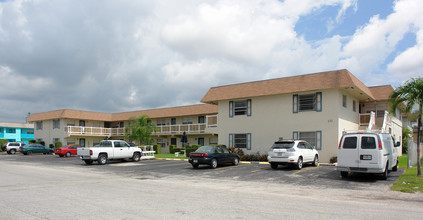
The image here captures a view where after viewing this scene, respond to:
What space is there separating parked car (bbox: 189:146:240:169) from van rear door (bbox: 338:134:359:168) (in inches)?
297

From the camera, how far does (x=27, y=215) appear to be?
7285 millimetres

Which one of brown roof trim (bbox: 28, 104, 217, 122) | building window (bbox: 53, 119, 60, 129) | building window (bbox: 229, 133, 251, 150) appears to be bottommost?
building window (bbox: 229, 133, 251, 150)

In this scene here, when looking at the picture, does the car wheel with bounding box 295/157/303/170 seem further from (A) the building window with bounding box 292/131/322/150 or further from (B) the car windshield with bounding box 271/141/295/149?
(A) the building window with bounding box 292/131/322/150

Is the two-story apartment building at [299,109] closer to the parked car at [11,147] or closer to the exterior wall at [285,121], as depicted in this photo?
the exterior wall at [285,121]

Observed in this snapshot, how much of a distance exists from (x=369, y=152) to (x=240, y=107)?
47.6ft

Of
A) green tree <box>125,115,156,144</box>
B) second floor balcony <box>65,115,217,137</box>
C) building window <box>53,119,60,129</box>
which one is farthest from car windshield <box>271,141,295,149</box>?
building window <box>53,119,60,129</box>

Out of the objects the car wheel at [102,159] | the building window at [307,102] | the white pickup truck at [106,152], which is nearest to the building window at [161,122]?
the white pickup truck at [106,152]

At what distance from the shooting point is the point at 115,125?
52.7 m

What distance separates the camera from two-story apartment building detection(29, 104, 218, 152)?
41.2 m

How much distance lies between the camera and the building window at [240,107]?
27.1 metres

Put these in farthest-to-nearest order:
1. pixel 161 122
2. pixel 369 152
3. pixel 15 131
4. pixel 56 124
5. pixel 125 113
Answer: pixel 15 131 → pixel 125 113 → pixel 56 124 → pixel 161 122 → pixel 369 152

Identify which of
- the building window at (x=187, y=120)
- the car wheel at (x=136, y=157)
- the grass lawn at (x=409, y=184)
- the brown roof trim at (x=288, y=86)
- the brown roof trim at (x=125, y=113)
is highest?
the brown roof trim at (x=288, y=86)

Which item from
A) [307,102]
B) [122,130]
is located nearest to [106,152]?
[307,102]

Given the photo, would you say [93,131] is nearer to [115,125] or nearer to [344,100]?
[115,125]
